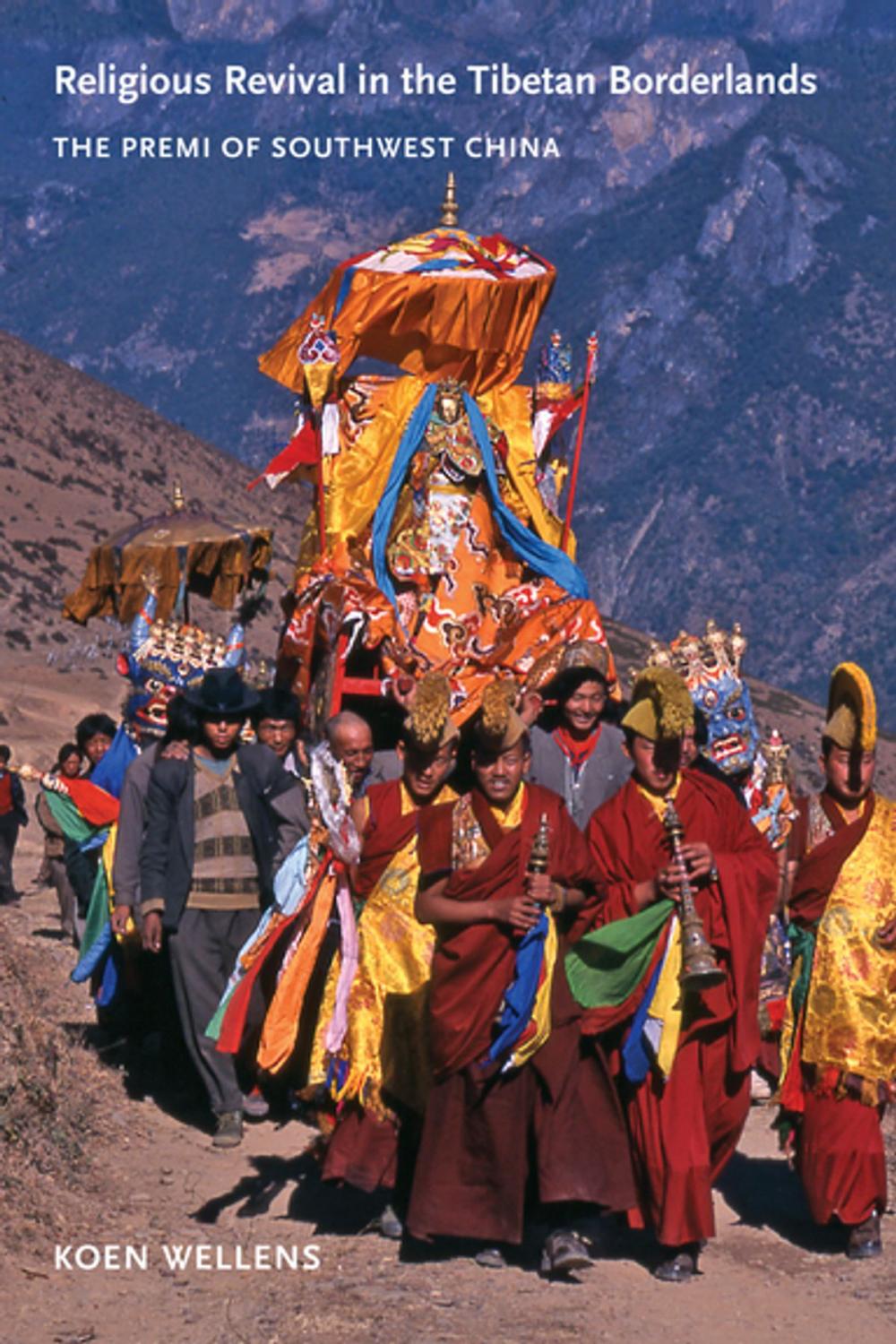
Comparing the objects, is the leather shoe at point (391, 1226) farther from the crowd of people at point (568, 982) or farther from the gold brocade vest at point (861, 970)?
the gold brocade vest at point (861, 970)

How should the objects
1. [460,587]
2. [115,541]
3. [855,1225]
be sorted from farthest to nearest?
[115,541] < [460,587] < [855,1225]

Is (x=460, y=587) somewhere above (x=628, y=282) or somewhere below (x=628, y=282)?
below

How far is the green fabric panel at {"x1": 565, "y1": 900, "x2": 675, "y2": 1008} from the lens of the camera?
7.83 meters

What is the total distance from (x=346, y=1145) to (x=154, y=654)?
14.9ft

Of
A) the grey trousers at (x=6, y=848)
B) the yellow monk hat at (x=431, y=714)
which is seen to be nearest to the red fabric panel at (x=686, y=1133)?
the yellow monk hat at (x=431, y=714)

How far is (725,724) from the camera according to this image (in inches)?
428

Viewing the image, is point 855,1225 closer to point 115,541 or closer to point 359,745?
point 359,745

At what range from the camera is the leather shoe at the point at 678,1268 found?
777 cm

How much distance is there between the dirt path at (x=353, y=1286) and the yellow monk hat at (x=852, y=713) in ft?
5.46

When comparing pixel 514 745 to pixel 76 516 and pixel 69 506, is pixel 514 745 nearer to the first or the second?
pixel 76 516

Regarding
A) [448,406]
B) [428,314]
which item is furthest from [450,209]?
[448,406]

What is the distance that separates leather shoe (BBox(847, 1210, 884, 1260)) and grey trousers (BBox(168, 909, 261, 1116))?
2.64 m

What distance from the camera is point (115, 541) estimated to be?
15.5 meters

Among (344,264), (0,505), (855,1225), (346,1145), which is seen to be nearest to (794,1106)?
(855,1225)
